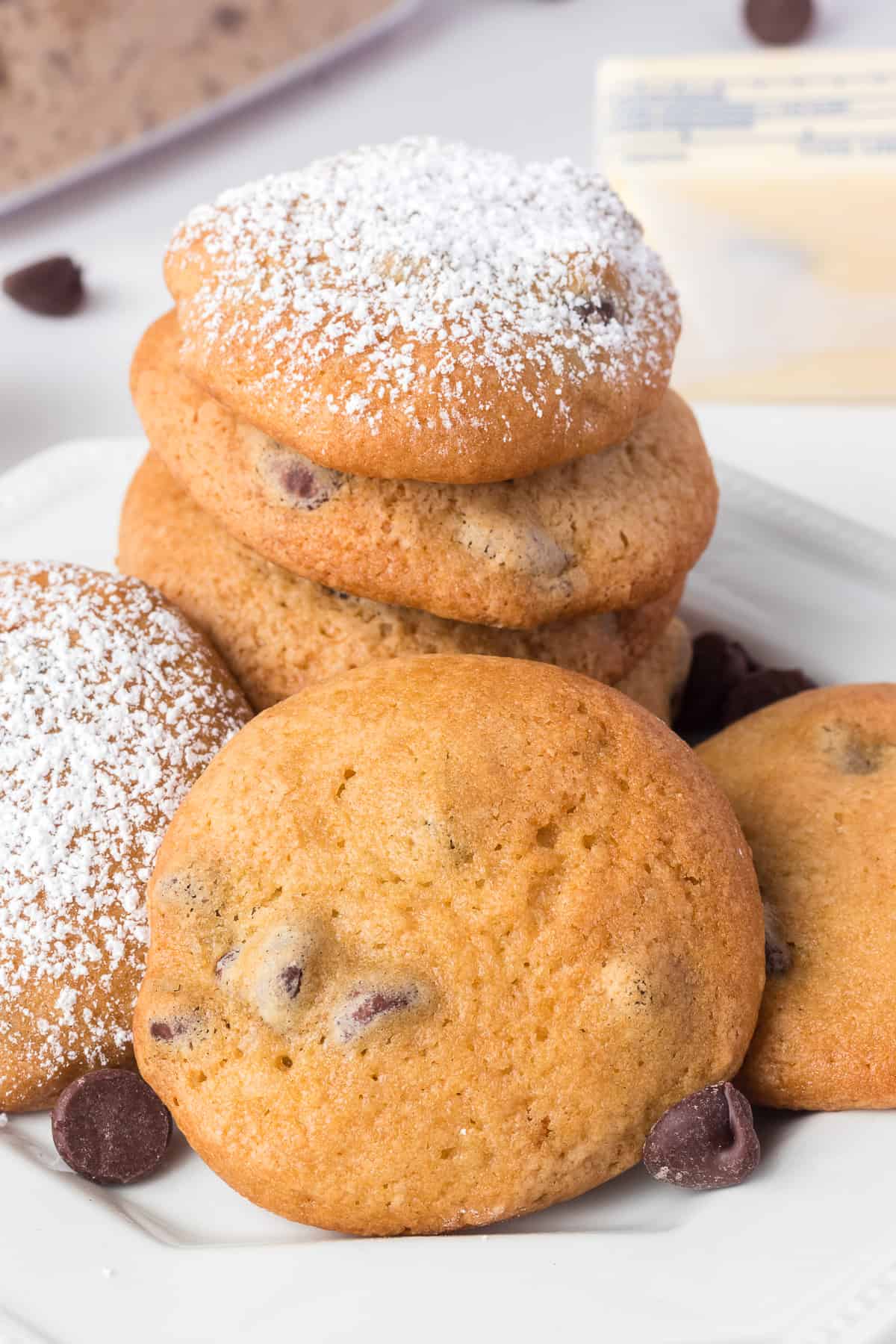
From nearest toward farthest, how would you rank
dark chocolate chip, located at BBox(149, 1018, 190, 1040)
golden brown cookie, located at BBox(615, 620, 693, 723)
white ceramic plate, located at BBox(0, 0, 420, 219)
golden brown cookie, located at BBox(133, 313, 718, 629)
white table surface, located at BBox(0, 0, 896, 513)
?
1. dark chocolate chip, located at BBox(149, 1018, 190, 1040)
2. golden brown cookie, located at BBox(133, 313, 718, 629)
3. golden brown cookie, located at BBox(615, 620, 693, 723)
4. white table surface, located at BBox(0, 0, 896, 513)
5. white ceramic plate, located at BBox(0, 0, 420, 219)

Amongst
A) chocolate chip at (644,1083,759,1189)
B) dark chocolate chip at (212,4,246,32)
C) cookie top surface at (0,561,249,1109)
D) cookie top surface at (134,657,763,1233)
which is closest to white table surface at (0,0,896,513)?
dark chocolate chip at (212,4,246,32)

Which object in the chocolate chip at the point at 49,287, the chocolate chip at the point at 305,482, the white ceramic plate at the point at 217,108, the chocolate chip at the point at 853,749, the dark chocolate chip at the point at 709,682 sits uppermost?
the chocolate chip at the point at 305,482

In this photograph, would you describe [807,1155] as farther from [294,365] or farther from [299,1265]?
[294,365]

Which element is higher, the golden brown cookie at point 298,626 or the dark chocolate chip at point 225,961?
the golden brown cookie at point 298,626

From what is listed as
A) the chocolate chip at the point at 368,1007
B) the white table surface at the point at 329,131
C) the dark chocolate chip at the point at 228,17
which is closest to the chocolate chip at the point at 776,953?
the chocolate chip at the point at 368,1007

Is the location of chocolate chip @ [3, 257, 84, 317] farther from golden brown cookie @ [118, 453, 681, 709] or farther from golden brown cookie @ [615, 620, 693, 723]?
golden brown cookie @ [615, 620, 693, 723]

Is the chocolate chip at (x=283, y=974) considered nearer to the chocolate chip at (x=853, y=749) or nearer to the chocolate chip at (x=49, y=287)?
the chocolate chip at (x=853, y=749)

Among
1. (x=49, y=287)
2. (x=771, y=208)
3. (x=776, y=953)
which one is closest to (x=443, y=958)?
(x=776, y=953)

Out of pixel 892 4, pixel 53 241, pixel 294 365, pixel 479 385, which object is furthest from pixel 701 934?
pixel 892 4
